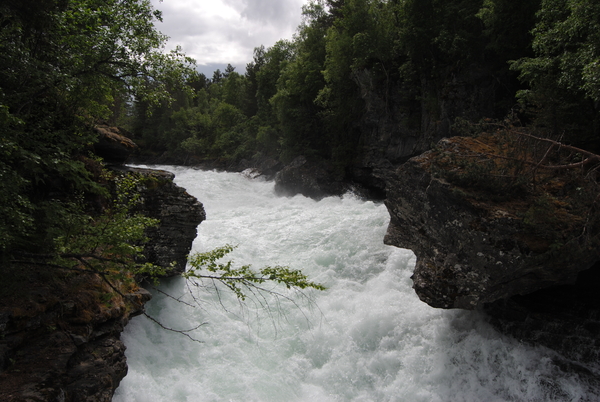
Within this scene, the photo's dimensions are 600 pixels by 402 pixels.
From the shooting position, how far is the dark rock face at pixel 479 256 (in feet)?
19.2

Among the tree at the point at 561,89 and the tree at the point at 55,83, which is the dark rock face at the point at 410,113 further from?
the tree at the point at 55,83

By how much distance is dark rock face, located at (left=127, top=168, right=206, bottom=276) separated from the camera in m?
8.20

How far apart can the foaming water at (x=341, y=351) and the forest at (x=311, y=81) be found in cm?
317

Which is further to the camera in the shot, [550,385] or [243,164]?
[243,164]

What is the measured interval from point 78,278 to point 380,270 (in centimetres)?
765

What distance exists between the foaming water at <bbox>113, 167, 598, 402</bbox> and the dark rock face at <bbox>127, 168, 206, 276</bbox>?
99cm

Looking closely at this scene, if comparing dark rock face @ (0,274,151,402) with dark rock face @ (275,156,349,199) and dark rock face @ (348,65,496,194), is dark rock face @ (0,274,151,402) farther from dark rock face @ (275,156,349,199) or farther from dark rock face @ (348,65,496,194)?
dark rock face @ (275,156,349,199)

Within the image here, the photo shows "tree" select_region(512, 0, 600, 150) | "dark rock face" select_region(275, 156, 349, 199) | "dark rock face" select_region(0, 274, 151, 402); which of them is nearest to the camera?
"dark rock face" select_region(0, 274, 151, 402)

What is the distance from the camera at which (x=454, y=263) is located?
6.52 metres

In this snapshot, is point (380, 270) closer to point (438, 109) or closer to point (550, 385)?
point (550, 385)

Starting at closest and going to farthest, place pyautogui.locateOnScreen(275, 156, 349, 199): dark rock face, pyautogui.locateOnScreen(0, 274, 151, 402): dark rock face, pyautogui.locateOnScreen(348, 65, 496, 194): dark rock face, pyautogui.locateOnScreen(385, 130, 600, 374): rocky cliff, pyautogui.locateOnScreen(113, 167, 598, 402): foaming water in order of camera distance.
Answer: pyautogui.locateOnScreen(0, 274, 151, 402): dark rock face
pyautogui.locateOnScreen(385, 130, 600, 374): rocky cliff
pyautogui.locateOnScreen(113, 167, 598, 402): foaming water
pyautogui.locateOnScreen(348, 65, 496, 194): dark rock face
pyautogui.locateOnScreen(275, 156, 349, 199): dark rock face

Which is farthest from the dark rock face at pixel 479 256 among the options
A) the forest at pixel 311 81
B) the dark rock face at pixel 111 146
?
the dark rock face at pixel 111 146

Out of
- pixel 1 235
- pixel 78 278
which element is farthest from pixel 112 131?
pixel 1 235

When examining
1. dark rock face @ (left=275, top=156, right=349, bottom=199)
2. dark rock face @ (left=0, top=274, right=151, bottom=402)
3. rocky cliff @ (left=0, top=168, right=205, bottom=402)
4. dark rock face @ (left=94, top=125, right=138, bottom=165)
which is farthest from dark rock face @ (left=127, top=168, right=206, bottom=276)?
dark rock face @ (left=275, top=156, right=349, bottom=199)
